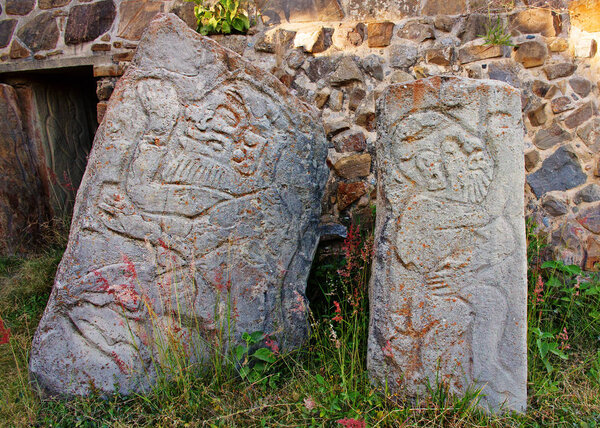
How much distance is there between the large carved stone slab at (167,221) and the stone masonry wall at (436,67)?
1.06 metres

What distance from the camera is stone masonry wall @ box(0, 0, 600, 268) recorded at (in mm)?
3098

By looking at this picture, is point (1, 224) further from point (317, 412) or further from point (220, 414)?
point (317, 412)

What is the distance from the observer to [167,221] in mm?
2236

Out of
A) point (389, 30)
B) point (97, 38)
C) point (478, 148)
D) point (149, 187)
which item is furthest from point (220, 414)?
point (97, 38)

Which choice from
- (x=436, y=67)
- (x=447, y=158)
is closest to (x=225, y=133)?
(x=447, y=158)

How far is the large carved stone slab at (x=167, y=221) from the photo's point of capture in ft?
7.16

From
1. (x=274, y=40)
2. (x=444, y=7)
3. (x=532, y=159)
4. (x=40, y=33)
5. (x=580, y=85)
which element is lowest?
(x=532, y=159)

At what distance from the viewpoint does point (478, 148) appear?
1951 millimetres

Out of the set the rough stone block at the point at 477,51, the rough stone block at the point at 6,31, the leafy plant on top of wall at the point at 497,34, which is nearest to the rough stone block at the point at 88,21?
the rough stone block at the point at 6,31

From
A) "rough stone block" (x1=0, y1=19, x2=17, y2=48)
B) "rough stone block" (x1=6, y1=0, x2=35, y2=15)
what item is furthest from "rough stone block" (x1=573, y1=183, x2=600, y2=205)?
"rough stone block" (x1=0, y1=19, x2=17, y2=48)

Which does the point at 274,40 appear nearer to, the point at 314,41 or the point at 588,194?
the point at 314,41

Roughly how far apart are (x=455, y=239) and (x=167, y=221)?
52.9 inches

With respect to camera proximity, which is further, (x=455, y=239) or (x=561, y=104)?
(x=561, y=104)

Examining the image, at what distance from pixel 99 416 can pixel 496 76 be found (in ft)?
10.3
